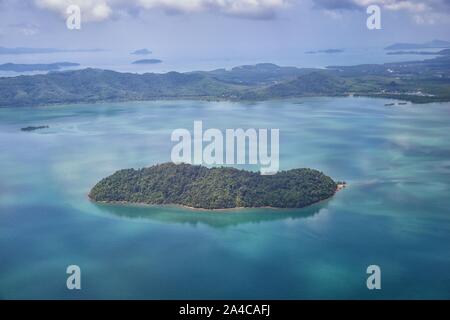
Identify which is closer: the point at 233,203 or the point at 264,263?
the point at 264,263

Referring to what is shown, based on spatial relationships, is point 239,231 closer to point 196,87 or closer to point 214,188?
point 214,188

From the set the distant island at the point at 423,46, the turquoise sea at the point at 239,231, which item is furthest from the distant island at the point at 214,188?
the distant island at the point at 423,46

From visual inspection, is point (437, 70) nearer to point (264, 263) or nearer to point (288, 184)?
point (288, 184)

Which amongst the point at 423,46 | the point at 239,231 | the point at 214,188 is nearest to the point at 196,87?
the point at 214,188

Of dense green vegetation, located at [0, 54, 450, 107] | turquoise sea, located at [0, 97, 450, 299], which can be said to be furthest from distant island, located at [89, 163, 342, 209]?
dense green vegetation, located at [0, 54, 450, 107]

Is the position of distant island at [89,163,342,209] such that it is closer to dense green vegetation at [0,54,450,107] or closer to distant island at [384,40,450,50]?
dense green vegetation at [0,54,450,107]

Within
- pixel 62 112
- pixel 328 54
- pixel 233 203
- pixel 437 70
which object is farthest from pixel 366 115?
pixel 328 54
